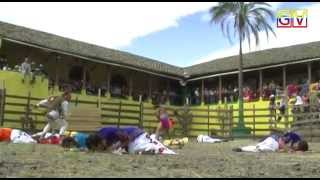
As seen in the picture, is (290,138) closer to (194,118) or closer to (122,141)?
(122,141)

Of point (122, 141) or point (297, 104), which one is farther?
point (297, 104)

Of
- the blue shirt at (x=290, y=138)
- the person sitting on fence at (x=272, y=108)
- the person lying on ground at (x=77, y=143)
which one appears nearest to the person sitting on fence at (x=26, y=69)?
the person sitting on fence at (x=272, y=108)

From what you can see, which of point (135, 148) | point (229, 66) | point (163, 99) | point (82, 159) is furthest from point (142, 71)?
point (82, 159)

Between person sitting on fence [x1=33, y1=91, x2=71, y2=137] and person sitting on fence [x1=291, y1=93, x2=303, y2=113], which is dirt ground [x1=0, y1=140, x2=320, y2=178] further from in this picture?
person sitting on fence [x1=291, y1=93, x2=303, y2=113]

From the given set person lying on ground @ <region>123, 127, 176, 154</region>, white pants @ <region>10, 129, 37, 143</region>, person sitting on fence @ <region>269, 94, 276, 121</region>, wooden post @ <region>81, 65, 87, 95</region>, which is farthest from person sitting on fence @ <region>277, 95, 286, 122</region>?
person lying on ground @ <region>123, 127, 176, 154</region>

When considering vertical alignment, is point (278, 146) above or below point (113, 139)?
below

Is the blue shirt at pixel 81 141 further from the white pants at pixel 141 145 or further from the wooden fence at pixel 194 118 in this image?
→ the wooden fence at pixel 194 118

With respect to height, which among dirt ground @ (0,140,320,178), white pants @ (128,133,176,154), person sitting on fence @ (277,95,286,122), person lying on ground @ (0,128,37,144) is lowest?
dirt ground @ (0,140,320,178)

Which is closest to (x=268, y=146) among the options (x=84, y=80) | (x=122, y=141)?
(x=122, y=141)

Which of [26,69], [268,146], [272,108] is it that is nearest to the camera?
[268,146]

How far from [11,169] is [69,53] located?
2274cm

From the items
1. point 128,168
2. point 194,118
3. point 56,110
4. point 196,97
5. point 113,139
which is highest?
point 196,97

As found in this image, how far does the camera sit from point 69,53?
98.3ft

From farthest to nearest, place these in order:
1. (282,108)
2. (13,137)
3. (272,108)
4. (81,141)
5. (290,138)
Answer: (272,108) < (282,108) < (13,137) < (290,138) < (81,141)
